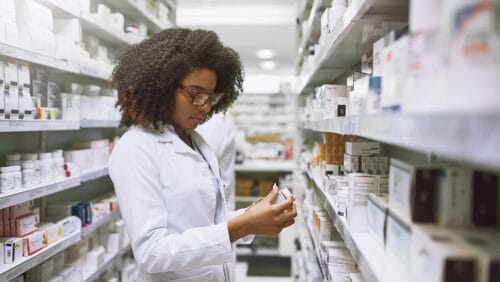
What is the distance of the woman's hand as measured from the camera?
138 centimetres

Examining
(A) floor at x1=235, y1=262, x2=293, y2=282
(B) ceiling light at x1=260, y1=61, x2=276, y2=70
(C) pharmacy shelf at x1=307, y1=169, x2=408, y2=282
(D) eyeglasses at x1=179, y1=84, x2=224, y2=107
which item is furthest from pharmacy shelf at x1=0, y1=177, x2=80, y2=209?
(B) ceiling light at x1=260, y1=61, x2=276, y2=70

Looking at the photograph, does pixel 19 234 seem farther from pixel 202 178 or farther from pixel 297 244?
pixel 297 244

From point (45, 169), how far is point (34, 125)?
30 centimetres

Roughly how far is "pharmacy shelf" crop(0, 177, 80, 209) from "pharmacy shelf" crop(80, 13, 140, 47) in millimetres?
1027

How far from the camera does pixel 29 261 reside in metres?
1.91

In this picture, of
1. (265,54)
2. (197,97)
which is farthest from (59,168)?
(265,54)

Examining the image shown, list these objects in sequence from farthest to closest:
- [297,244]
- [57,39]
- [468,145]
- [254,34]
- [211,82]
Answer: [254,34], [297,244], [57,39], [211,82], [468,145]

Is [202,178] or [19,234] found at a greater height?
[202,178]

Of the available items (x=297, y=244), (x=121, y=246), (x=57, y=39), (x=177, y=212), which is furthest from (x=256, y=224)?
(x=297, y=244)

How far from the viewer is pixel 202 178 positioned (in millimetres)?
1593

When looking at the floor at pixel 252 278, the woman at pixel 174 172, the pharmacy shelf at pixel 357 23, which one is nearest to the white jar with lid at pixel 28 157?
the woman at pixel 174 172

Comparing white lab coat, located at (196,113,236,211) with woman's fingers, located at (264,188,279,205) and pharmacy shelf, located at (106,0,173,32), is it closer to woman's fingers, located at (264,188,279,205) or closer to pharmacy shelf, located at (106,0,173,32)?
pharmacy shelf, located at (106,0,173,32)

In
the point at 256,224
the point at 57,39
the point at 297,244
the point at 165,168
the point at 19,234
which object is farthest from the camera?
the point at 297,244

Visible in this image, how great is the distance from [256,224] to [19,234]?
1.29 m
